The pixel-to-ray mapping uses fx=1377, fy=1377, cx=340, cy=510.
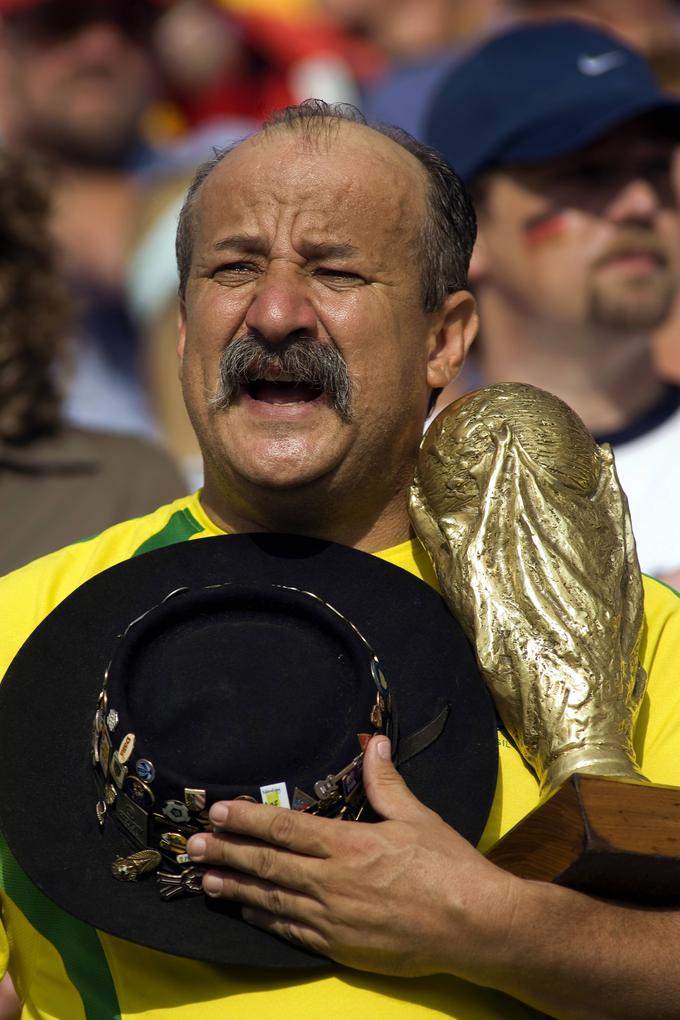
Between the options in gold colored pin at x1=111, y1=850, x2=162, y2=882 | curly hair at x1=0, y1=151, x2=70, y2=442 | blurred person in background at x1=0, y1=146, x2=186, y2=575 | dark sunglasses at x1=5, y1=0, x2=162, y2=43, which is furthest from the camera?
dark sunglasses at x1=5, y1=0, x2=162, y2=43

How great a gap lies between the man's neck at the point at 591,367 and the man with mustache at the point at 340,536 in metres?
1.71

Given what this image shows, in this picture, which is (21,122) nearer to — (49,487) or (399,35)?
(399,35)

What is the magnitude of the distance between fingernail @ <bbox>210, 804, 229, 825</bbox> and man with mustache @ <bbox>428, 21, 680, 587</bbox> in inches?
94.5

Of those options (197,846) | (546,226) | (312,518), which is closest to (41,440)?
(546,226)

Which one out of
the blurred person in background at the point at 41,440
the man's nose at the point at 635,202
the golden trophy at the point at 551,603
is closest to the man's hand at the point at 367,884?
the golden trophy at the point at 551,603

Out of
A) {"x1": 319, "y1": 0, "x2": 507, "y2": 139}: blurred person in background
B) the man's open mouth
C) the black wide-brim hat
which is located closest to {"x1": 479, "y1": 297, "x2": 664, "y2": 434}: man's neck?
{"x1": 319, "y1": 0, "x2": 507, "y2": 139}: blurred person in background

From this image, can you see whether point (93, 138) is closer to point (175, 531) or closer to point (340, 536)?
point (175, 531)

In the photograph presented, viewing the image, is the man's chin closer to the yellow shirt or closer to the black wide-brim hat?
the yellow shirt

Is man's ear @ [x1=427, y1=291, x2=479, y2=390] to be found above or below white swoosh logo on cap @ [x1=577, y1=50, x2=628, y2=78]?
below

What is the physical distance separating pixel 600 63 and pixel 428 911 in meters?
3.26

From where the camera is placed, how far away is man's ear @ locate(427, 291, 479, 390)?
250 centimetres

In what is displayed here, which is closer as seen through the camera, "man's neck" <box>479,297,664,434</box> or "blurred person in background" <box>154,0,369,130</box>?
"man's neck" <box>479,297,664,434</box>

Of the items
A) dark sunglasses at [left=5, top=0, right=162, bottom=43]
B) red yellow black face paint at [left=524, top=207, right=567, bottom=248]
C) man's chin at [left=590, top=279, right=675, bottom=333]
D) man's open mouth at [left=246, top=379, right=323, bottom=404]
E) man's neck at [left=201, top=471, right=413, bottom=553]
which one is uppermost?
dark sunglasses at [left=5, top=0, right=162, bottom=43]

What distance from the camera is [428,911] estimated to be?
1765 mm
